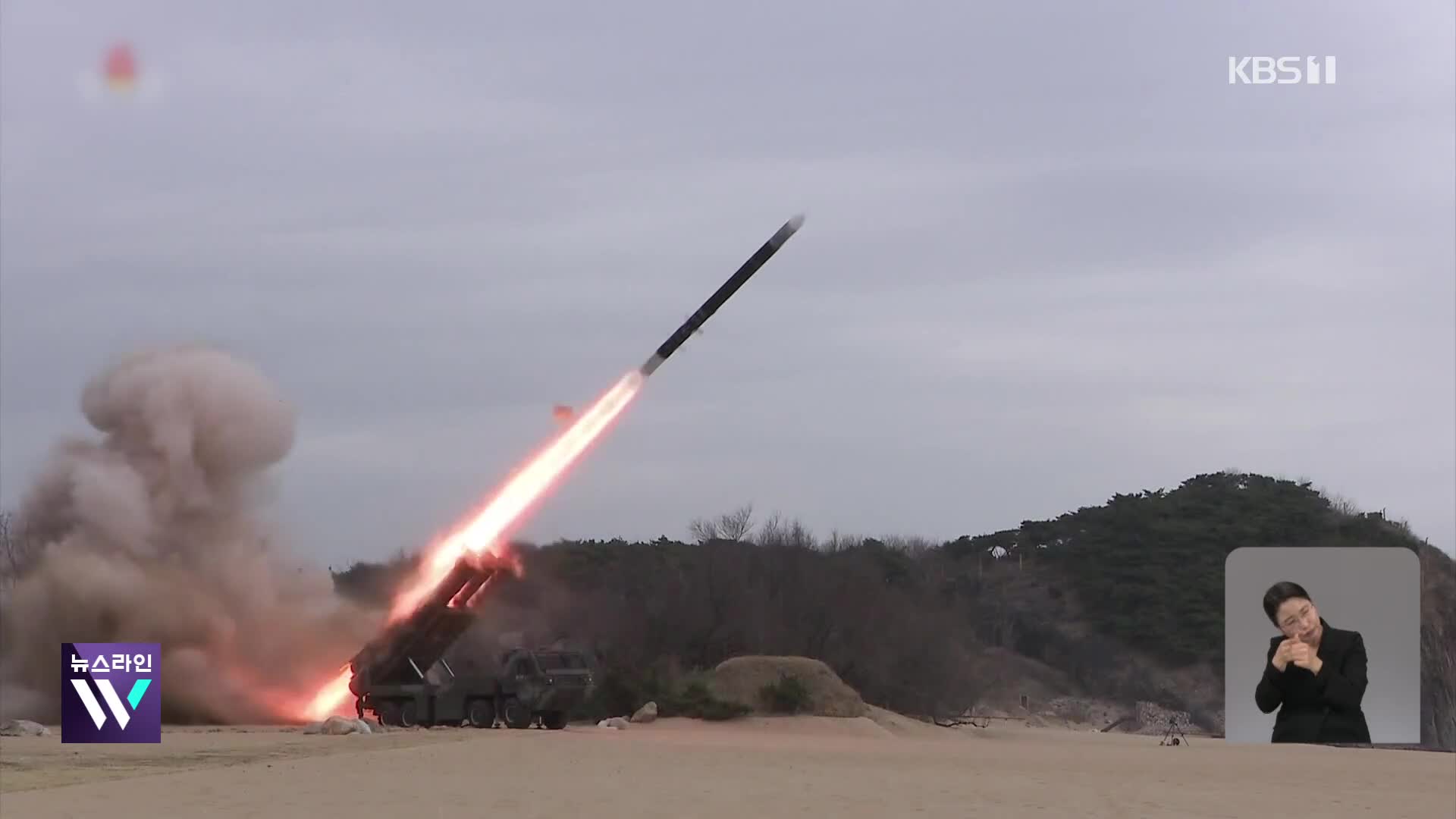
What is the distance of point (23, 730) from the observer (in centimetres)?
3072

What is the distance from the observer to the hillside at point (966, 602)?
154ft

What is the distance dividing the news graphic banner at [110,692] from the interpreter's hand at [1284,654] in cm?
1828

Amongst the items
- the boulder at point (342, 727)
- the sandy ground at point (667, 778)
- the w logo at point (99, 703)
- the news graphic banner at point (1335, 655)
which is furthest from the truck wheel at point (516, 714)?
the news graphic banner at point (1335, 655)

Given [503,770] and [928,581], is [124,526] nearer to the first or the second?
[503,770]

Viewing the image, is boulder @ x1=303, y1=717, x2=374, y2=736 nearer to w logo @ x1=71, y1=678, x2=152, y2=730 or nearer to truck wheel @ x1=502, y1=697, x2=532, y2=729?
truck wheel @ x1=502, y1=697, x2=532, y2=729

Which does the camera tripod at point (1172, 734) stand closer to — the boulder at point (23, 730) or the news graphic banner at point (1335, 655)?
the news graphic banner at point (1335, 655)

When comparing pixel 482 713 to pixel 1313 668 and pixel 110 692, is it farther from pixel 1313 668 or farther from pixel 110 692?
pixel 1313 668

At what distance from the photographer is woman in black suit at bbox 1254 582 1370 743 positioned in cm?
3172

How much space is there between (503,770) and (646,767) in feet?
6.75

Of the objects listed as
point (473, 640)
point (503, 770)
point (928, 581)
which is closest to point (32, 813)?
point (503, 770)

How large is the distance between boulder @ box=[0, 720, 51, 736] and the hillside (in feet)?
26.2

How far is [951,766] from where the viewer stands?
26953mm

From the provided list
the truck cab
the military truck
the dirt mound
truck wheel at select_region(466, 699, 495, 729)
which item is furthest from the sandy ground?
the dirt mound

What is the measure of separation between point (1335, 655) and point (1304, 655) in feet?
2.44
